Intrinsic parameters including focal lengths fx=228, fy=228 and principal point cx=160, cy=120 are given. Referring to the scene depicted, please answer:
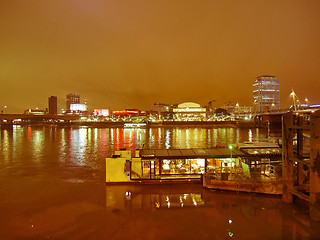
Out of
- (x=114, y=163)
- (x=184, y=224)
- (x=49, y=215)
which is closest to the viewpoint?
A: (x=184, y=224)

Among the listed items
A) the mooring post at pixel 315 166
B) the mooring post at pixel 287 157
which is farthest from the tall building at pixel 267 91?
the mooring post at pixel 315 166

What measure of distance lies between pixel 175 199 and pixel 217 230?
305 cm

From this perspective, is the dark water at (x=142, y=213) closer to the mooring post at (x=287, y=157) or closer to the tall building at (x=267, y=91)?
the mooring post at (x=287, y=157)

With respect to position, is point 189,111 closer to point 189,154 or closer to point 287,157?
point 189,154

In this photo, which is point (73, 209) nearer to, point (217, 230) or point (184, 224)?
point (184, 224)

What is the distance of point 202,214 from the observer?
9922mm

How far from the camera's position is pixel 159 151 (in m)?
14.4

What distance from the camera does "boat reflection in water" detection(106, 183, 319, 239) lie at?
8.49 meters

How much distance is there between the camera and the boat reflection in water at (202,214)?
8492 mm

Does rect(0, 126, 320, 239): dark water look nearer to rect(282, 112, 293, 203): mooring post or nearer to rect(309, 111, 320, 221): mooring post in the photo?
rect(282, 112, 293, 203): mooring post

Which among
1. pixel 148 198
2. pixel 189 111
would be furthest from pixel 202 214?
pixel 189 111

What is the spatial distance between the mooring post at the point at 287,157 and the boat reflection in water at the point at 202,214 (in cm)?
51

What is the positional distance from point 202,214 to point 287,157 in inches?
198

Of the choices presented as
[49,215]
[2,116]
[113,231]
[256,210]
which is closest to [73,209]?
[49,215]
